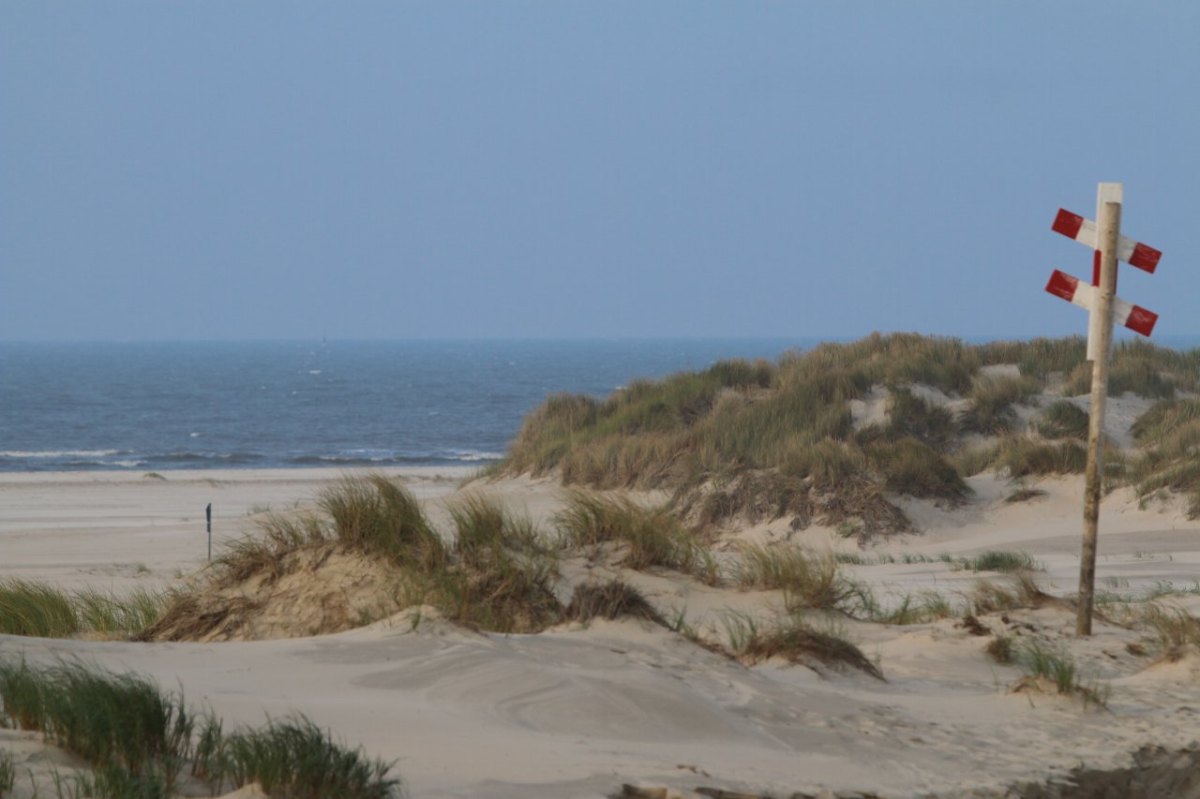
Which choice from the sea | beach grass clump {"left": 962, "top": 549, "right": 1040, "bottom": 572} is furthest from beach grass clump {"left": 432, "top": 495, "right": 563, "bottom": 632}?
the sea

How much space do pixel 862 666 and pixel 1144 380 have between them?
54.0 feet

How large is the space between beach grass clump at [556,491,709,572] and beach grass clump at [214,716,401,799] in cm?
518

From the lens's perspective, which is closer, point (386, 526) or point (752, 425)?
point (386, 526)

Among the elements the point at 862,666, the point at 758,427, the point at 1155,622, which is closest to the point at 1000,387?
the point at 758,427

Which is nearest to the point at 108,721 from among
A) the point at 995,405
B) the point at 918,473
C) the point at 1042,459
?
the point at 918,473

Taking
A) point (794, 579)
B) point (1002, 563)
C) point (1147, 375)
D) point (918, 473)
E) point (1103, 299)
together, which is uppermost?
point (1103, 299)

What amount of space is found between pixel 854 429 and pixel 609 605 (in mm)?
13777

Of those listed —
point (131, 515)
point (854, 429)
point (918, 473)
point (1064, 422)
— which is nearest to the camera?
point (918, 473)

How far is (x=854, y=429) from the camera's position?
68.4ft

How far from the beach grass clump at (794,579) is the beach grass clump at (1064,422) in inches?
460

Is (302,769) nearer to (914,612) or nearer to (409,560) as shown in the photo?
(409,560)

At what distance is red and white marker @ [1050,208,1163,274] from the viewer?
338 inches

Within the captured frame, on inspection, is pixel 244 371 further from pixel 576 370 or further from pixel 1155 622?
pixel 1155 622

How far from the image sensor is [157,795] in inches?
162
